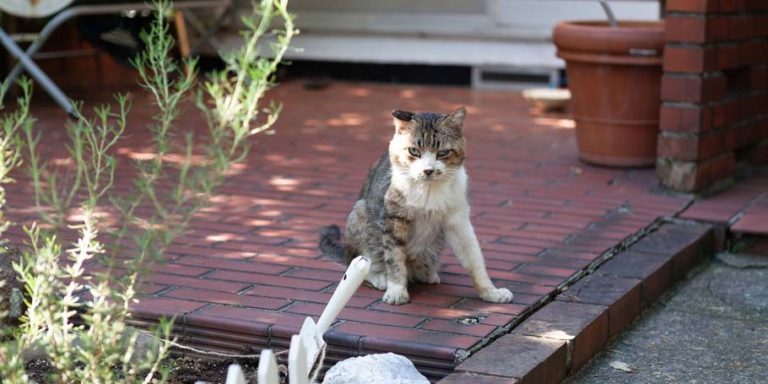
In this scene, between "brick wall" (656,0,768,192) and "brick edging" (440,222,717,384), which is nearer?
"brick edging" (440,222,717,384)

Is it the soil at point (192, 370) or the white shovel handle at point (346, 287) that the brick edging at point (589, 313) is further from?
the soil at point (192, 370)

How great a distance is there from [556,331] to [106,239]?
77.6 inches

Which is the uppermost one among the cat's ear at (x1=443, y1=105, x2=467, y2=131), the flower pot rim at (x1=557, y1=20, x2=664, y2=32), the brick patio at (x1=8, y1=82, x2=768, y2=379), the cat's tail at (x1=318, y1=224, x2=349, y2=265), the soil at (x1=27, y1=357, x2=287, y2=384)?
the flower pot rim at (x1=557, y1=20, x2=664, y2=32)

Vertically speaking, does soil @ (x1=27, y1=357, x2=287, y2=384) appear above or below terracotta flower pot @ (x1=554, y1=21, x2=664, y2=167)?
below

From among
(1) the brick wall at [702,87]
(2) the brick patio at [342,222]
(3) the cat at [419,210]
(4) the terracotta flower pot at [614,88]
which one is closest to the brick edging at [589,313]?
(2) the brick patio at [342,222]

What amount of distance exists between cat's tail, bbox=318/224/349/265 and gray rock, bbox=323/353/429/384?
1.03 metres

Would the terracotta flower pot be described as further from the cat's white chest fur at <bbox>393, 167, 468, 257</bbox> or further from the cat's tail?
the cat's white chest fur at <bbox>393, 167, 468, 257</bbox>

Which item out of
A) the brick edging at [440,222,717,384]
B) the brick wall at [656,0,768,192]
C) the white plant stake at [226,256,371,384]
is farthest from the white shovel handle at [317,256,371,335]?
the brick wall at [656,0,768,192]

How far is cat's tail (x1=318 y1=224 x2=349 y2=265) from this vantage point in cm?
430

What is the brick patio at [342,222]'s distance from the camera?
3.62 m

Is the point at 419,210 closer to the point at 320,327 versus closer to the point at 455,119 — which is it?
the point at 455,119

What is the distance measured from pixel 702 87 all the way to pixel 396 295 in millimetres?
2366

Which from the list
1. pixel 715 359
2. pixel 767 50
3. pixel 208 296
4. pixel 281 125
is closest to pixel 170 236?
pixel 208 296

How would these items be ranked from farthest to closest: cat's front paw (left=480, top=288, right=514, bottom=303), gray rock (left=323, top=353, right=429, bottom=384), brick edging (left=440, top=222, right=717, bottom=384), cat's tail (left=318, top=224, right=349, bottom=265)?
cat's tail (left=318, top=224, right=349, bottom=265), cat's front paw (left=480, top=288, right=514, bottom=303), brick edging (left=440, top=222, right=717, bottom=384), gray rock (left=323, top=353, right=429, bottom=384)
